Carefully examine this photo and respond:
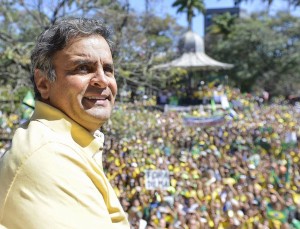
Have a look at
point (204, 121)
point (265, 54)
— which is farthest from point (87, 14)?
point (265, 54)

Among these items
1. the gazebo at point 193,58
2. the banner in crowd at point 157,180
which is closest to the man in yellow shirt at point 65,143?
the banner in crowd at point 157,180

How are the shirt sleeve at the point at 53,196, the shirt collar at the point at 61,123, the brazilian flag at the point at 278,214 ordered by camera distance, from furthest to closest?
the brazilian flag at the point at 278,214
the shirt collar at the point at 61,123
the shirt sleeve at the point at 53,196

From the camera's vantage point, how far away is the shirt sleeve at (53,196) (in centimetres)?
90

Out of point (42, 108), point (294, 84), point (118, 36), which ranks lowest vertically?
point (294, 84)

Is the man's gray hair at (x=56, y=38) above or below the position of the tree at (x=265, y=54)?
above

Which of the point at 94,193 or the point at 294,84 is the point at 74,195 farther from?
the point at 294,84

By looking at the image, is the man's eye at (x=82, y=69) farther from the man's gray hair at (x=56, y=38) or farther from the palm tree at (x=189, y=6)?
the palm tree at (x=189, y=6)

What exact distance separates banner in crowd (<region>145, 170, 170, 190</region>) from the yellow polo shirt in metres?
7.06

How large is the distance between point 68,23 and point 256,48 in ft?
112

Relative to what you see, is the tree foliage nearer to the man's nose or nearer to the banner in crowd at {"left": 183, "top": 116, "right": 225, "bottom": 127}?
the banner in crowd at {"left": 183, "top": 116, "right": 225, "bottom": 127}

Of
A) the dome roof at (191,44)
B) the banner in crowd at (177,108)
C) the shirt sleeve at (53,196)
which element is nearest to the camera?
the shirt sleeve at (53,196)

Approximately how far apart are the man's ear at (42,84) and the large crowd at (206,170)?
17.5 ft

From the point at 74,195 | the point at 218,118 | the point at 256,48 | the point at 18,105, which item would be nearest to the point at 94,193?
the point at 74,195

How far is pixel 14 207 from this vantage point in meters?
0.93
